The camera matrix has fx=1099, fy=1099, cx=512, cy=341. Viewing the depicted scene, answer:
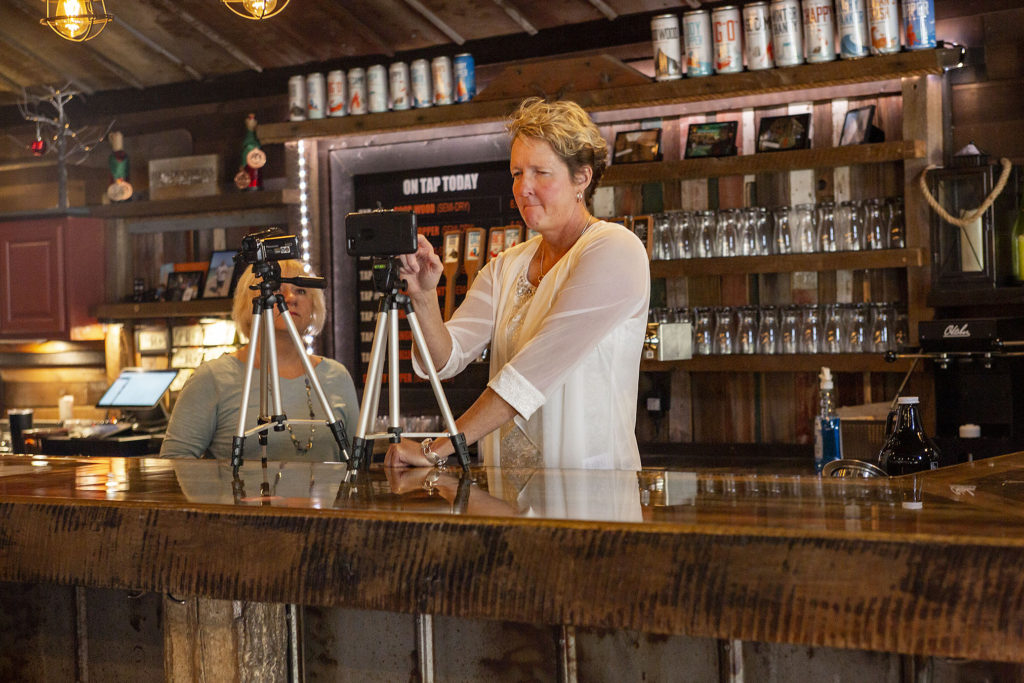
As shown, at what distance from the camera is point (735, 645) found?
4.53 ft

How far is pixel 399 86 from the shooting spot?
473 centimetres

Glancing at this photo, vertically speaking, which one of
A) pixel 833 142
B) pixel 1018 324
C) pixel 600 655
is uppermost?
pixel 833 142

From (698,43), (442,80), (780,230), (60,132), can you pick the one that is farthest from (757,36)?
(60,132)

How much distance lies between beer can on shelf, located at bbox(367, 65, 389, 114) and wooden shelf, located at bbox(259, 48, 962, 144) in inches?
1.9

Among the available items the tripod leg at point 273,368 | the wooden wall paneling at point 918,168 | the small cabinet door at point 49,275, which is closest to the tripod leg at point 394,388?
the tripod leg at point 273,368

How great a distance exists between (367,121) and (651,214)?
51.9 inches

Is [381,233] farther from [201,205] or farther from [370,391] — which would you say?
[201,205]

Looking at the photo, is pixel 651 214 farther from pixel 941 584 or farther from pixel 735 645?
pixel 941 584

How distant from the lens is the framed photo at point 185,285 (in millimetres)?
5645

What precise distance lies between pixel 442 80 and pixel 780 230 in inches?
61.3

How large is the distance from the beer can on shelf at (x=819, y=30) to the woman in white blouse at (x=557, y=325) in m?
2.03

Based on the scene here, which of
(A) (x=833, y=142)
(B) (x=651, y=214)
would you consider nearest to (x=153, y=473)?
(B) (x=651, y=214)

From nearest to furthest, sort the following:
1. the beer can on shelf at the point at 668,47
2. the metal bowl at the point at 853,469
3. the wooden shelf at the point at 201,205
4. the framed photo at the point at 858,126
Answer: the metal bowl at the point at 853,469, the framed photo at the point at 858,126, the beer can on shelf at the point at 668,47, the wooden shelf at the point at 201,205

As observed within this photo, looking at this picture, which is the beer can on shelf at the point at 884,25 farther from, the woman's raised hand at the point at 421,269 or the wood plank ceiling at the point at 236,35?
the woman's raised hand at the point at 421,269
